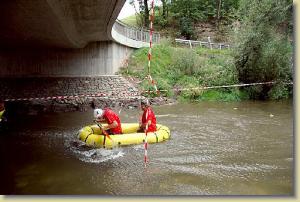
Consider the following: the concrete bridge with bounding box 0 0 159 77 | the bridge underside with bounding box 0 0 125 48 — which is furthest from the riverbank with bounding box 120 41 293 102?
the bridge underside with bounding box 0 0 125 48

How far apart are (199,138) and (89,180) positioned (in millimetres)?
4758

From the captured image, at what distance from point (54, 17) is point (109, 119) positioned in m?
3.23

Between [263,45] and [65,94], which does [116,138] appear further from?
[263,45]

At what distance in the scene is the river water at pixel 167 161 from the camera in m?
8.00

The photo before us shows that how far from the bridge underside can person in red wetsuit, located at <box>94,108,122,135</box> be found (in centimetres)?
286

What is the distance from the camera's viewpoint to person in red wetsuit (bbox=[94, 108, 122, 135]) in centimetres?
1068

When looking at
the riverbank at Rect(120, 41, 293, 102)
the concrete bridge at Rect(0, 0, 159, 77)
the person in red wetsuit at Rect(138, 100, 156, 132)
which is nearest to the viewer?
the concrete bridge at Rect(0, 0, 159, 77)

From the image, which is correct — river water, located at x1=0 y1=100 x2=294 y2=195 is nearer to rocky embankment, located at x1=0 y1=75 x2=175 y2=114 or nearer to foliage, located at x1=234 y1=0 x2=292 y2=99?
rocky embankment, located at x1=0 y1=75 x2=175 y2=114

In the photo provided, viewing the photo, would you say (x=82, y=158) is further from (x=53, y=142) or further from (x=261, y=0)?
(x=261, y=0)

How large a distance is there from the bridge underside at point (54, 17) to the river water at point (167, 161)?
141 inches

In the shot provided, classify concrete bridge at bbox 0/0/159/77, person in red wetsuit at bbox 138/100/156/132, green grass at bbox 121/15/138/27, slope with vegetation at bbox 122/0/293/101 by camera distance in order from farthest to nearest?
green grass at bbox 121/15/138/27, slope with vegetation at bbox 122/0/293/101, person in red wetsuit at bbox 138/100/156/132, concrete bridge at bbox 0/0/159/77

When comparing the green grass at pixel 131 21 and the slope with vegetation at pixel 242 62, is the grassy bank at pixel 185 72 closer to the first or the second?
the slope with vegetation at pixel 242 62

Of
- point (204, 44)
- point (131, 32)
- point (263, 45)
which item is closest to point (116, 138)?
point (263, 45)

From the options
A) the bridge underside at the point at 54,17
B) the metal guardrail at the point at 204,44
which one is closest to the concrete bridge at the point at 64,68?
the bridge underside at the point at 54,17
